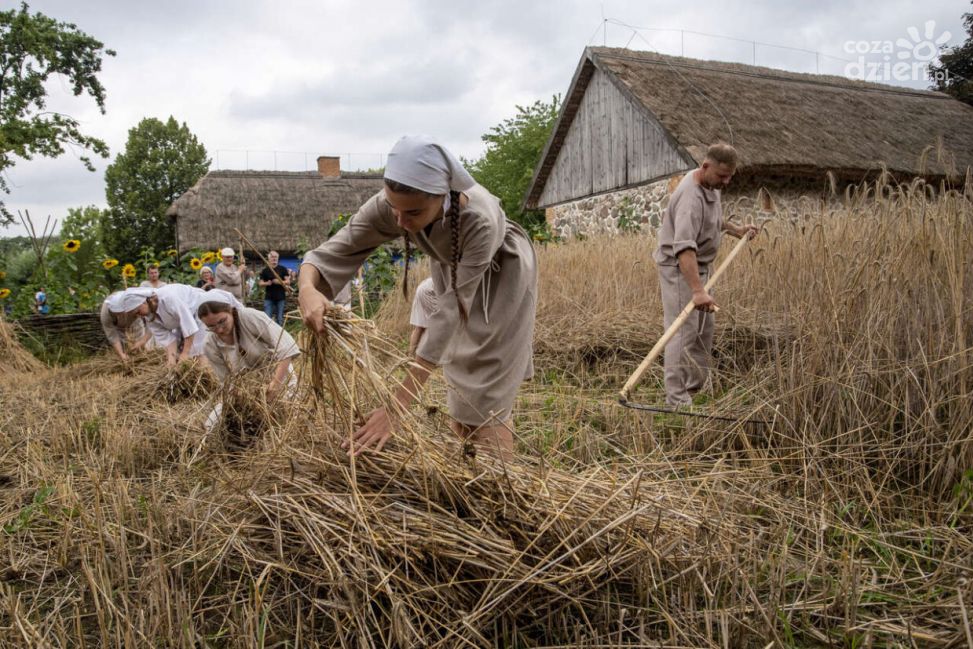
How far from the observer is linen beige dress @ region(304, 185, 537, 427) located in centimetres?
208

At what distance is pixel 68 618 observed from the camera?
6.37ft

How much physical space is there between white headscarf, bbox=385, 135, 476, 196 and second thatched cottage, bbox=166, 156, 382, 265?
21.3 m

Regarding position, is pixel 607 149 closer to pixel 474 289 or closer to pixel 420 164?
pixel 474 289

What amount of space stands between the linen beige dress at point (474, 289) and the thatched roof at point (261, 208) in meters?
20.9

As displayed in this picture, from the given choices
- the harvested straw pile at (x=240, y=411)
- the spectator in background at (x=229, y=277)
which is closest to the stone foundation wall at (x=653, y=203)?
the spectator in background at (x=229, y=277)

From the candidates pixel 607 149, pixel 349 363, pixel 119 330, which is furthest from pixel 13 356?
pixel 607 149

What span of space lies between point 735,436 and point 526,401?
54.9 inches

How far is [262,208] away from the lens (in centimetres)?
2491

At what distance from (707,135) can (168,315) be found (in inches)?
360

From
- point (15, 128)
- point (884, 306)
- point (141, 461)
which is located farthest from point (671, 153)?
point (15, 128)

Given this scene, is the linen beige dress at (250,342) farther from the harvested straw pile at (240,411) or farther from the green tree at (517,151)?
the green tree at (517,151)

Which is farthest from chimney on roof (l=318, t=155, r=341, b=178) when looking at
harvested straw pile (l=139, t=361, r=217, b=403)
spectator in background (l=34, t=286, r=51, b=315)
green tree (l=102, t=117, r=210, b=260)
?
harvested straw pile (l=139, t=361, r=217, b=403)

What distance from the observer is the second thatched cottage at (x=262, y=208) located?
2366 centimetres

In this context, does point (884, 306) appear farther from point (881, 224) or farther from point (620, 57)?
point (620, 57)
